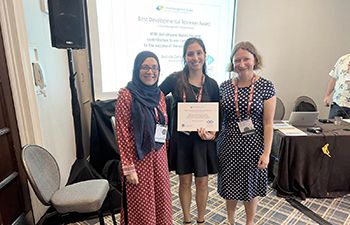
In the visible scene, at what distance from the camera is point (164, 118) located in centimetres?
153

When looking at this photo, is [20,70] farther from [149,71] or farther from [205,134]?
[205,134]

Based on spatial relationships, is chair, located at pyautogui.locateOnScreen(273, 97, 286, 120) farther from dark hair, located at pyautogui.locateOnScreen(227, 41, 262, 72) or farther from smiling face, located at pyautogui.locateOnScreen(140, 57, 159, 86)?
smiling face, located at pyautogui.locateOnScreen(140, 57, 159, 86)

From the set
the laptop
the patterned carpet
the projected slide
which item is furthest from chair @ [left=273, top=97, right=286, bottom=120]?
the patterned carpet

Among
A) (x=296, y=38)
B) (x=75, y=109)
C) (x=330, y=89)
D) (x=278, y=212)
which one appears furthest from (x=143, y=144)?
(x=296, y=38)

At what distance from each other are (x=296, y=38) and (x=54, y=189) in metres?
3.74

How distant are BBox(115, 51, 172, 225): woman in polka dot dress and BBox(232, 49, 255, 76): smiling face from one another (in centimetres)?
54

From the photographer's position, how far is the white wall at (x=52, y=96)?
1.90m

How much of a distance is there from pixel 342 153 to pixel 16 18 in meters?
3.01

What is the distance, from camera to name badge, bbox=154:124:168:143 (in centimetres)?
148

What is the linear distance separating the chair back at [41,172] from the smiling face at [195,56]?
1132mm

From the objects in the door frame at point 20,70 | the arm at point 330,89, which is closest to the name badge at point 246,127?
the door frame at point 20,70

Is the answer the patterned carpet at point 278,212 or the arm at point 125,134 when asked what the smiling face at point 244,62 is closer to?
the arm at point 125,134

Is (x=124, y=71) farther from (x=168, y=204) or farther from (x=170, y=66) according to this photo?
(x=168, y=204)

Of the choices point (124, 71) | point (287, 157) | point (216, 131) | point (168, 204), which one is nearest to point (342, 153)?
point (287, 157)
